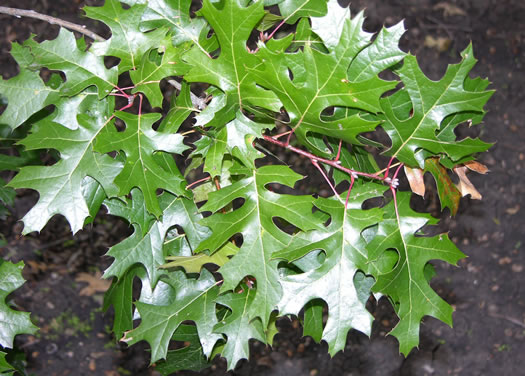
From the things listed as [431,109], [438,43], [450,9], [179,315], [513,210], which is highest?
[431,109]

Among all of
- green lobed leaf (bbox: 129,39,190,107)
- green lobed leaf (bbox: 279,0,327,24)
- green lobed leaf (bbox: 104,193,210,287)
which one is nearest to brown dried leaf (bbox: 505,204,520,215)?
green lobed leaf (bbox: 279,0,327,24)

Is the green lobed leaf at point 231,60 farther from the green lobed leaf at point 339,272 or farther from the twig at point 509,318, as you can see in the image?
the twig at point 509,318

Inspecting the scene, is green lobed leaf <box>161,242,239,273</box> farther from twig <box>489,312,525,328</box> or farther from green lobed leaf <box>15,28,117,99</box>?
twig <box>489,312,525,328</box>

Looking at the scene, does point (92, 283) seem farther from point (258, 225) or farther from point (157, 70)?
point (157, 70)

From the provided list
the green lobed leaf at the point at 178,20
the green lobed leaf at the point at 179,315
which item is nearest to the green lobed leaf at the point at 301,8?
the green lobed leaf at the point at 178,20

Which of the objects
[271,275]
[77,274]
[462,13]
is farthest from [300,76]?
[462,13]

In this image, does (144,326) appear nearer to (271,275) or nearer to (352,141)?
(271,275)

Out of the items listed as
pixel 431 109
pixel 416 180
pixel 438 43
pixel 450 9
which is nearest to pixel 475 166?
pixel 416 180
